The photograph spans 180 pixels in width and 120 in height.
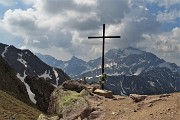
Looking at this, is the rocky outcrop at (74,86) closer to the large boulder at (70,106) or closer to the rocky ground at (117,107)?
the large boulder at (70,106)

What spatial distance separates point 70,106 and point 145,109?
5.43m

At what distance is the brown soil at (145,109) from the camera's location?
65.1 ft

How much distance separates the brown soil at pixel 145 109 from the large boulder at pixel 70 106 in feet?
3.72

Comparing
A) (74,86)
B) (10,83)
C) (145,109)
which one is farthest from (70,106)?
(10,83)

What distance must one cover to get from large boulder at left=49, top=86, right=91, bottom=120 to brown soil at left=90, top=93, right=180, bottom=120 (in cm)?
113

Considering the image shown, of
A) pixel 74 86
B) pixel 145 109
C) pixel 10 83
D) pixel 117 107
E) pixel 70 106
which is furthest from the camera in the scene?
pixel 10 83

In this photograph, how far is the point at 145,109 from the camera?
845 inches

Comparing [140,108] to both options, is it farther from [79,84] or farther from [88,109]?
[79,84]

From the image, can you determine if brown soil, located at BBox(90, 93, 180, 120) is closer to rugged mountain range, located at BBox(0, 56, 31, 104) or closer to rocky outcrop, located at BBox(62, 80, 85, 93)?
rocky outcrop, located at BBox(62, 80, 85, 93)

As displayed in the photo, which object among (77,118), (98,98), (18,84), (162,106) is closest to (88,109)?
(77,118)

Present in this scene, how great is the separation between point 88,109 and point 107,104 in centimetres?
162

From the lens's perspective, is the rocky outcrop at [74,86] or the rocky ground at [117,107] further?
the rocky outcrop at [74,86]

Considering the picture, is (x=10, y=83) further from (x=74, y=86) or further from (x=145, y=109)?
(x=145, y=109)

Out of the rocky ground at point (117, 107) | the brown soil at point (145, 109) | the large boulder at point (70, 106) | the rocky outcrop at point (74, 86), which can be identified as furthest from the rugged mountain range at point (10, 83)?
the brown soil at point (145, 109)
